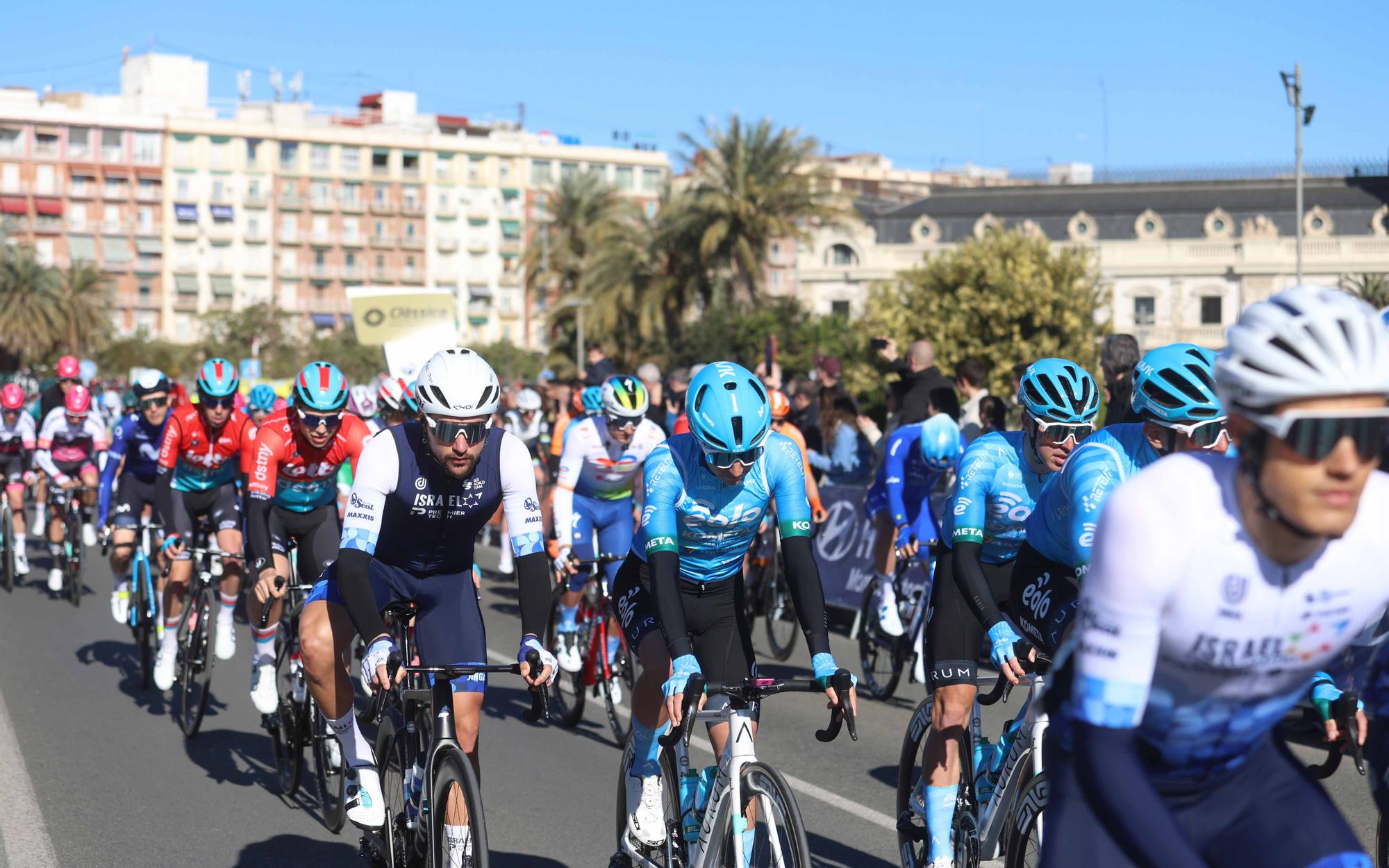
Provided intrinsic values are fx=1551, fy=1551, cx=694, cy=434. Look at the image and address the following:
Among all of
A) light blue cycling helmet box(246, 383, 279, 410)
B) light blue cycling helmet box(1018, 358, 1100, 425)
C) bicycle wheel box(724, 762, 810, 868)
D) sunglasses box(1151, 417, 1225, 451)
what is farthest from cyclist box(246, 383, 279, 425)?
sunglasses box(1151, 417, 1225, 451)

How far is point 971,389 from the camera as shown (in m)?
11.7

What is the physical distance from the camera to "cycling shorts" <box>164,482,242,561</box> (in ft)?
34.4

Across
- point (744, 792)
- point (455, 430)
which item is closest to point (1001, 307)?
point (455, 430)

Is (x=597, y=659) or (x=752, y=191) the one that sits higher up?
(x=752, y=191)

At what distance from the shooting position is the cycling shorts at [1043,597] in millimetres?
5020

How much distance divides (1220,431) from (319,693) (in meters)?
3.63

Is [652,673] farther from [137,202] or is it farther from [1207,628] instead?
[137,202]

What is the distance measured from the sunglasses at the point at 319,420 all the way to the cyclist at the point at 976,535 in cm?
359

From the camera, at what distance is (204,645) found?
9.14 metres

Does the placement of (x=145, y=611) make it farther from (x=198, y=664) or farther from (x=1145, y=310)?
(x=1145, y=310)

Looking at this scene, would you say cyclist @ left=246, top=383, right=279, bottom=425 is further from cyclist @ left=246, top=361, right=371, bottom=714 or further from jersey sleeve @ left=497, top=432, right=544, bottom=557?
jersey sleeve @ left=497, top=432, right=544, bottom=557

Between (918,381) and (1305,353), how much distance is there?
10.1m

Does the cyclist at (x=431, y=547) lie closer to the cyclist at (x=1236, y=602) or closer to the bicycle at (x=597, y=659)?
the cyclist at (x=1236, y=602)

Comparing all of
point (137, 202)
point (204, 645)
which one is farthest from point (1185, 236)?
point (204, 645)
